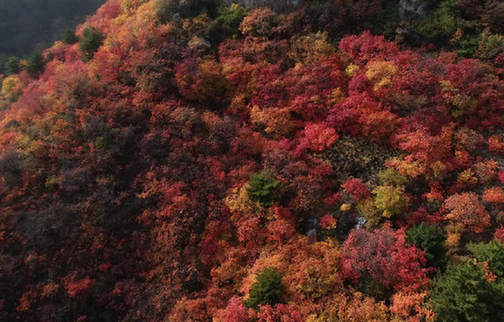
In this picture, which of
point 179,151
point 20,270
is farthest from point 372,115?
point 20,270

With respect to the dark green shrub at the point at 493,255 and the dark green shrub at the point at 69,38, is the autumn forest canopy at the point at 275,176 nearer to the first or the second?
the dark green shrub at the point at 493,255

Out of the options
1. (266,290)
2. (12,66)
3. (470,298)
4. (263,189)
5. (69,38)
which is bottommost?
(470,298)

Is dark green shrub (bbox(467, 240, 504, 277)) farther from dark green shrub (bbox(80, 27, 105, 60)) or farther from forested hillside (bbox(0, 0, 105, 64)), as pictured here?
forested hillside (bbox(0, 0, 105, 64))

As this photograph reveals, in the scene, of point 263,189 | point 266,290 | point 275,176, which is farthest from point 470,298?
point 275,176

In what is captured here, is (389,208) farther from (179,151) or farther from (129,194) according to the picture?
(129,194)

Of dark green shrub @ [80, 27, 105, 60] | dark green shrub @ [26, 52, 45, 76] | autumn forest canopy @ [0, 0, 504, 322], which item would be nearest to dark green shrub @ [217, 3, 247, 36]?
autumn forest canopy @ [0, 0, 504, 322]

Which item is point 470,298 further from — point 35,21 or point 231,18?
point 35,21

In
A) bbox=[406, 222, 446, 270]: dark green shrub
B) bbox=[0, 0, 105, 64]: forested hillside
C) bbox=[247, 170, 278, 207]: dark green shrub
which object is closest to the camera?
bbox=[406, 222, 446, 270]: dark green shrub

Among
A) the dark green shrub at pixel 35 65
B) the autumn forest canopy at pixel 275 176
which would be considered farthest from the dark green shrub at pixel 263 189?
the dark green shrub at pixel 35 65
